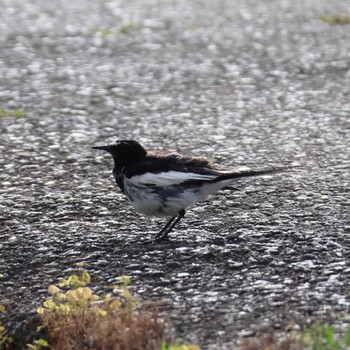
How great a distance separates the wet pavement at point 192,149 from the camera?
5453mm

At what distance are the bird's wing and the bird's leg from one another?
0.28 metres

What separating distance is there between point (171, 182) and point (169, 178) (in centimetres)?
3

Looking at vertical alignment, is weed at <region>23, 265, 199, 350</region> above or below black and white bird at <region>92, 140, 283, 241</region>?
below

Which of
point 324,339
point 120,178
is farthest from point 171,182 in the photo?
point 324,339

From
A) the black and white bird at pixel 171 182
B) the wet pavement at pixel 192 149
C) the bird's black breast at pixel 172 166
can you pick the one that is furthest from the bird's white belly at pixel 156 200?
the wet pavement at pixel 192 149

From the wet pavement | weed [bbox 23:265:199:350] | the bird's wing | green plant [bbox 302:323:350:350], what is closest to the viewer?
green plant [bbox 302:323:350:350]

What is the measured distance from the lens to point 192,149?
8.49m

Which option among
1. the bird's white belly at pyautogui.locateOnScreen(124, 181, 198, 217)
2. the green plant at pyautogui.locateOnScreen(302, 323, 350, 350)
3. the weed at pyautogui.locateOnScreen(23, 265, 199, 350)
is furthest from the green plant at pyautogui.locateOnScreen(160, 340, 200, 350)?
the bird's white belly at pyautogui.locateOnScreen(124, 181, 198, 217)

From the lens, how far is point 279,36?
13.6 m

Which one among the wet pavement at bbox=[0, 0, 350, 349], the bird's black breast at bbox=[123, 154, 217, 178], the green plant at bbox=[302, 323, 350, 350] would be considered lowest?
the wet pavement at bbox=[0, 0, 350, 349]

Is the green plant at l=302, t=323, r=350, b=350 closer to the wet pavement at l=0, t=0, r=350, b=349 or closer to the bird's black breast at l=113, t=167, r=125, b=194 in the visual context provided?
the wet pavement at l=0, t=0, r=350, b=349

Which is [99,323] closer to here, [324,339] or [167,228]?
[324,339]

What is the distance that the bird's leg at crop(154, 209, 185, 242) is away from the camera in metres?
6.24

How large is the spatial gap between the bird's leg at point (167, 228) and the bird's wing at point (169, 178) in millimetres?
282
